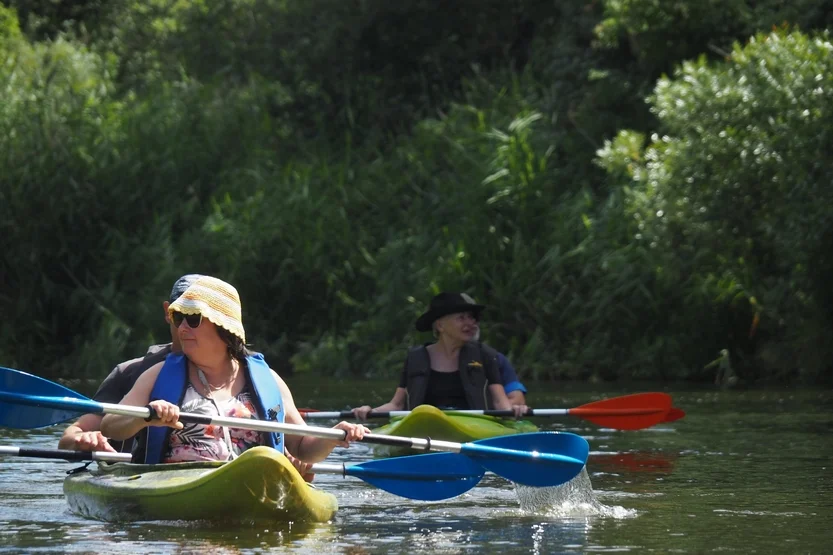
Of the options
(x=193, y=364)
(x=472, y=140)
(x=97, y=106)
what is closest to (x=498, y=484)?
(x=193, y=364)

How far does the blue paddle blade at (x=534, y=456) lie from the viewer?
7246 millimetres

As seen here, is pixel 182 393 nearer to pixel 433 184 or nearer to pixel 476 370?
pixel 476 370

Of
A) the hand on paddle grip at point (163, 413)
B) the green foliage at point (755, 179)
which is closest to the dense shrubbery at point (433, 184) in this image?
the green foliage at point (755, 179)

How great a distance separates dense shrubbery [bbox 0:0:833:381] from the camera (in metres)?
18.2

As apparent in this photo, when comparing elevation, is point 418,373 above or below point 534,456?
above

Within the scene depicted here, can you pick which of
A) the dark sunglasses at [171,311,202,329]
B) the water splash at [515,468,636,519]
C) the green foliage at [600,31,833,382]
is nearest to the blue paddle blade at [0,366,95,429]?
the dark sunglasses at [171,311,202,329]

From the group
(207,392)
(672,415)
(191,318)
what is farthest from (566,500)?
(672,415)

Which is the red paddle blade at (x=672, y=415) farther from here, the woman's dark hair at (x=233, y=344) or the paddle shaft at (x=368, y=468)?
the woman's dark hair at (x=233, y=344)

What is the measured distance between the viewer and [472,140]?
24141 mm

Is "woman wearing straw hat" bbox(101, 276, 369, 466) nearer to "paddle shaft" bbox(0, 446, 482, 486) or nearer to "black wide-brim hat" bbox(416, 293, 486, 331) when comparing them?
"paddle shaft" bbox(0, 446, 482, 486)

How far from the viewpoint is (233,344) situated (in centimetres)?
671

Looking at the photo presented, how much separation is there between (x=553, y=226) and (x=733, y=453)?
446 inches

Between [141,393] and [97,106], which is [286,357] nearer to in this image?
[97,106]

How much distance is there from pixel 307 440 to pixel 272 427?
2.05 feet
